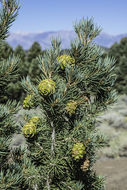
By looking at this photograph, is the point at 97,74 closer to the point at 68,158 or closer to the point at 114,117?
the point at 68,158

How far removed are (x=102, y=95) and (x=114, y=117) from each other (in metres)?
12.1

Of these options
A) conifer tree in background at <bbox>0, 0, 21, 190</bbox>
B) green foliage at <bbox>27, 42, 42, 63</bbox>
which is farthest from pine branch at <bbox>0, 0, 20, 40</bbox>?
green foliage at <bbox>27, 42, 42, 63</bbox>

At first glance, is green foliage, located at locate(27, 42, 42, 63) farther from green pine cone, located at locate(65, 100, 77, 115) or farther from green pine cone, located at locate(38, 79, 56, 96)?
green pine cone, located at locate(38, 79, 56, 96)

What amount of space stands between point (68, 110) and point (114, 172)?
818cm

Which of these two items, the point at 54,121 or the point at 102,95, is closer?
the point at 54,121

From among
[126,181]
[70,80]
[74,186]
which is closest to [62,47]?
[70,80]

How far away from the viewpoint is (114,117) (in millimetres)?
13820

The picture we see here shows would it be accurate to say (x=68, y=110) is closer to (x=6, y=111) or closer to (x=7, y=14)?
(x=6, y=111)

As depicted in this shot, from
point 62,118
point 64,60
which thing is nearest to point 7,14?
point 64,60

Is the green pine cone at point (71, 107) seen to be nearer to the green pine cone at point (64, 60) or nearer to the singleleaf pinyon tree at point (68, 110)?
the singleleaf pinyon tree at point (68, 110)

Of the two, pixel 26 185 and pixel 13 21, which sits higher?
pixel 13 21

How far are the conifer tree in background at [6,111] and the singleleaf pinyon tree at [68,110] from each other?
206mm

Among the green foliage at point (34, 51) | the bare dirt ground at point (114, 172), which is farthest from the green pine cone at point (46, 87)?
the green foliage at point (34, 51)

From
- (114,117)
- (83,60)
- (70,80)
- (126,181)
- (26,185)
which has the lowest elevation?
(126,181)
